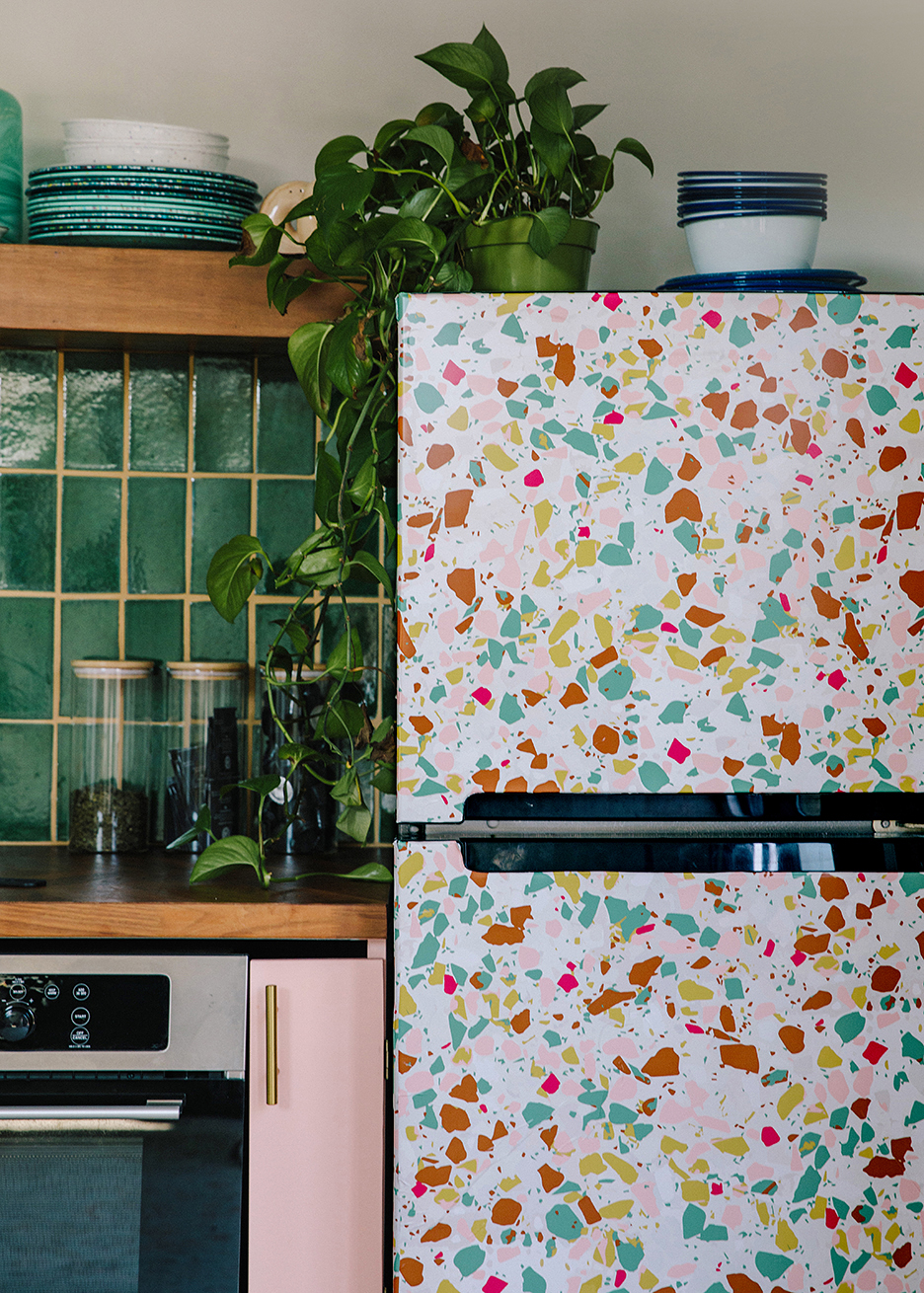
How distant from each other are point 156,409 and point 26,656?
0.48m

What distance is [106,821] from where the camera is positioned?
1.75 metres

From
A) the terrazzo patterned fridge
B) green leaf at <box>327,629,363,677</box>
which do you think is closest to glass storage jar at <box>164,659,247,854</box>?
green leaf at <box>327,629,363,677</box>

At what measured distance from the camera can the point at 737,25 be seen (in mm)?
1946

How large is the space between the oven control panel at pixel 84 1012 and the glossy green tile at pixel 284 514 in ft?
2.49

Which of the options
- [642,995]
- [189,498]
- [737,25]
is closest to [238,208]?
[189,498]

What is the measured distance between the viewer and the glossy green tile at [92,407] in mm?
1895

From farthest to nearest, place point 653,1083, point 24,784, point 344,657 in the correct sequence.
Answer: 1. point 24,784
2. point 344,657
3. point 653,1083

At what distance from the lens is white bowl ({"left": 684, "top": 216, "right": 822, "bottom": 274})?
1.45 m

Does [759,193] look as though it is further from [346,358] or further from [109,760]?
[109,760]

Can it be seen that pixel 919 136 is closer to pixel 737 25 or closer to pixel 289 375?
pixel 737 25

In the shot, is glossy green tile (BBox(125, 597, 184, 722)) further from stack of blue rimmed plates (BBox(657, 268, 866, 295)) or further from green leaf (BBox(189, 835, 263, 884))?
stack of blue rimmed plates (BBox(657, 268, 866, 295))

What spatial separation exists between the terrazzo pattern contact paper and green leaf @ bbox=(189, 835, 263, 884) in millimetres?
309

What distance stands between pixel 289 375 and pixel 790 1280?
4.94 ft

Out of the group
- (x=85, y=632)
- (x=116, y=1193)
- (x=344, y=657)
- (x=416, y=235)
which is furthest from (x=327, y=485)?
(x=116, y=1193)
